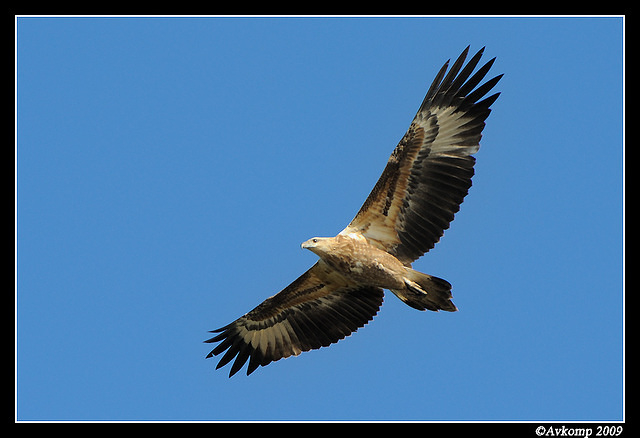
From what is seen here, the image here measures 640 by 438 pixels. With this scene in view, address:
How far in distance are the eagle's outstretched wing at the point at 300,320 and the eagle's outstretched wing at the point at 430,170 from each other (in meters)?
1.18

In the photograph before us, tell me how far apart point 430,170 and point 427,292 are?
1833 mm

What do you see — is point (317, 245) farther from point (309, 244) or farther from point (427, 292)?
point (427, 292)

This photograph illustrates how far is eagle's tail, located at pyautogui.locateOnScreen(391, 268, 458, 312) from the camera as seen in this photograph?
14.5 meters

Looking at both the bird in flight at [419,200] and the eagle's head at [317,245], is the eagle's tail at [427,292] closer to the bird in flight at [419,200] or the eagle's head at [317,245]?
the bird in flight at [419,200]

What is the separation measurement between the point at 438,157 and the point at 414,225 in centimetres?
111

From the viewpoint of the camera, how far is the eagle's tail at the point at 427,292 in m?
14.5

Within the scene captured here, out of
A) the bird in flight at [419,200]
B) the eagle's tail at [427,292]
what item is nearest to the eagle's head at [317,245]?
the bird in flight at [419,200]

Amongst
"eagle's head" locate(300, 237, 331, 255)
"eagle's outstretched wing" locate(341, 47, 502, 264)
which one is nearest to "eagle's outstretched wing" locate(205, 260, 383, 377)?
"eagle's head" locate(300, 237, 331, 255)

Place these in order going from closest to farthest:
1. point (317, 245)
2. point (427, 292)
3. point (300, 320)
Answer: point (427, 292) < point (317, 245) < point (300, 320)

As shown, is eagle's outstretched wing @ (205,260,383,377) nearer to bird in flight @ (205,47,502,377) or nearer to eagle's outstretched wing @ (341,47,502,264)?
bird in flight @ (205,47,502,377)

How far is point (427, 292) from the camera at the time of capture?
1455cm

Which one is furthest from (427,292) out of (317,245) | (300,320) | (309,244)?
(300,320)

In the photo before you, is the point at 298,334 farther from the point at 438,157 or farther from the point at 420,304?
the point at 438,157

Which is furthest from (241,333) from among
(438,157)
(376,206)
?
(438,157)
